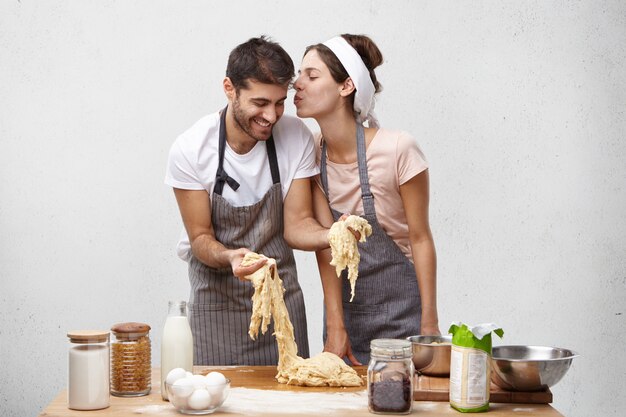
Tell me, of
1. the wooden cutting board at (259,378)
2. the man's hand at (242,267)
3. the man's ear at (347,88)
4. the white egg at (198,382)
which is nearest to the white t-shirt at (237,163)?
the man's ear at (347,88)

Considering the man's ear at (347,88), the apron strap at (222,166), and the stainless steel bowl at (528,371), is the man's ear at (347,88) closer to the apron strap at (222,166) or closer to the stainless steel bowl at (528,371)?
the apron strap at (222,166)

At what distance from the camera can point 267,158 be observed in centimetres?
362

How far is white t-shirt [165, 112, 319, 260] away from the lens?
139 inches

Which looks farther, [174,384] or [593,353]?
[593,353]

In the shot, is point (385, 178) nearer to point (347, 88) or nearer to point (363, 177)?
point (363, 177)

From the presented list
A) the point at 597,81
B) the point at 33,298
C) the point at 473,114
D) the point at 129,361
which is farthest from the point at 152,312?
the point at 597,81

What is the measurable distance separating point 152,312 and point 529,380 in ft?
11.1

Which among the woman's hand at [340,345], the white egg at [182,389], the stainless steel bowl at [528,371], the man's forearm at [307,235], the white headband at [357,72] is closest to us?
the white egg at [182,389]

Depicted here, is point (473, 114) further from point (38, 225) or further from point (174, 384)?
point (174, 384)

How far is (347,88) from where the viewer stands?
3.61 meters

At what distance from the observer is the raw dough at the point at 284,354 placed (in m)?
2.96

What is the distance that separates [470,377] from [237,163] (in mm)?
1471

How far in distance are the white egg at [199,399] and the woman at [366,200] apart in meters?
0.98

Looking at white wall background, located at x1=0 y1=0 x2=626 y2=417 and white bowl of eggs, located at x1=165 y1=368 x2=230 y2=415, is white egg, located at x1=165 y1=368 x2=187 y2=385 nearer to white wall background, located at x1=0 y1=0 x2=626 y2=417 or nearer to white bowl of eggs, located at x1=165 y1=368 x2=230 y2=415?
white bowl of eggs, located at x1=165 y1=368 x2=230 y2=415
